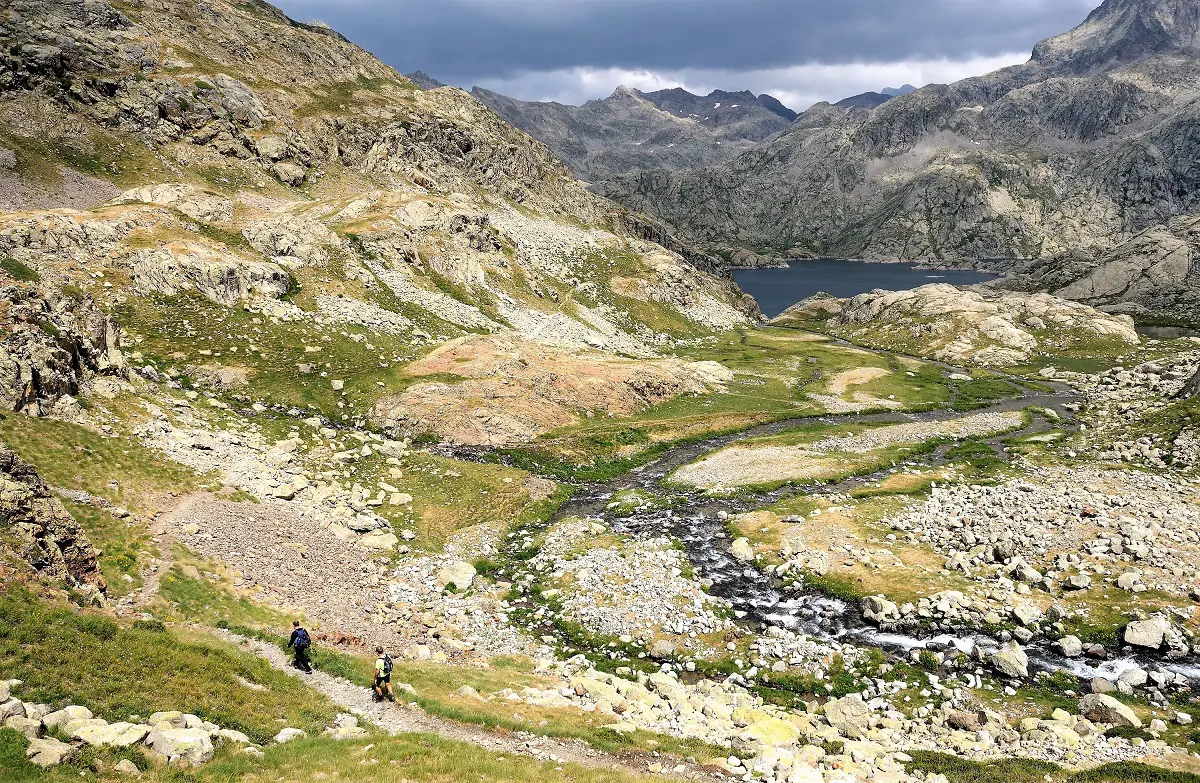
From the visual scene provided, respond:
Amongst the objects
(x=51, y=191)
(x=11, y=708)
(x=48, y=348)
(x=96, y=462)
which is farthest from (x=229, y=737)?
(x=51, y=191)

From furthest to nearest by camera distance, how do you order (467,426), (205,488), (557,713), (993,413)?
1. (993,413)
2. (467,426)
3. (205,488)
4. (557,713)

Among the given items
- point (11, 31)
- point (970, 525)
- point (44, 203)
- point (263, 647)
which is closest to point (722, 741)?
point (263, 647)

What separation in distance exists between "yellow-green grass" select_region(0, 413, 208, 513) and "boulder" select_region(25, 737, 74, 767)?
25.1 m

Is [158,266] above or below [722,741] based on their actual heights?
above

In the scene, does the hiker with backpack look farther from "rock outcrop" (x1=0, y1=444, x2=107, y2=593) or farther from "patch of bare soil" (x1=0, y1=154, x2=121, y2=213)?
"patch of bare soil" (x1=0, y1=154, x2=121, y2=213)

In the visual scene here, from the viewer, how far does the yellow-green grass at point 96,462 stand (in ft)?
115

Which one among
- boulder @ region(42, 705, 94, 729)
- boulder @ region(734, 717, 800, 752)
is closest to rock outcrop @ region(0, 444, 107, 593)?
boulder @ region(42, 705, 94, 729)

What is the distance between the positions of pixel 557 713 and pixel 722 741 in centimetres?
755

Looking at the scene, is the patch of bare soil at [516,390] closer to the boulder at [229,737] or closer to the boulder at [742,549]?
the boulder at [742,549]

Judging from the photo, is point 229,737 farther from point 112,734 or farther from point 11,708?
point 11,708

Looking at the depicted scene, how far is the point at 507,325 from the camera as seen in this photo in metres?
114

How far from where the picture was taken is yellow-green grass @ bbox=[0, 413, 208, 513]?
35156mm

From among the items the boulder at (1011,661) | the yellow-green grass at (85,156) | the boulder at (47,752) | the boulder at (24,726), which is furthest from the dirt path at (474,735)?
the yellow-green grass at (85,156)

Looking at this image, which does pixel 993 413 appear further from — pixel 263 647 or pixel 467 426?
pixel 263 647
